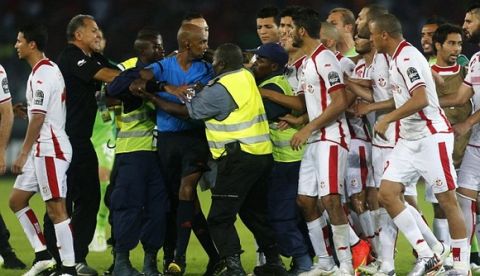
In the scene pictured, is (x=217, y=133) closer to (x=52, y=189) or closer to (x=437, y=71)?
(x=52, y=189)

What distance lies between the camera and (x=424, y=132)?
30.5ft

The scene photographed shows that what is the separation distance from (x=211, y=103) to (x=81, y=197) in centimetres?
166

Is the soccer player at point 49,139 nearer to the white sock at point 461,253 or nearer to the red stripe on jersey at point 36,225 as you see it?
the red stripe on jersey at point 36,225

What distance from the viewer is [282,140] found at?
10102 mm

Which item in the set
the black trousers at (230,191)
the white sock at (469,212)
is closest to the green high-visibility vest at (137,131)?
the black trousers at (230,191)

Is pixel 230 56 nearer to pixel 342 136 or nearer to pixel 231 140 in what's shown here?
pixel 231 140

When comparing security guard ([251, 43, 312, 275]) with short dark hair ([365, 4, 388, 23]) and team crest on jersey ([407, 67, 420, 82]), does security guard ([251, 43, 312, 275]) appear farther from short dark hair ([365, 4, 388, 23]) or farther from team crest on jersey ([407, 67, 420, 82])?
team crest on jersey ([407, 67, 420, 82])

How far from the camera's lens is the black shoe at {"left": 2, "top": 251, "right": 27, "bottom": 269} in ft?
35.6

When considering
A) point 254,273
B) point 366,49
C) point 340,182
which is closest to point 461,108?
A: point 366,49

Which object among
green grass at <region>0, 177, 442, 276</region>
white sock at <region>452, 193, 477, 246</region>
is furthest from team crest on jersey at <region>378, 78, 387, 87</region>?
green grass at <region>0, 177, 442, 276</region>

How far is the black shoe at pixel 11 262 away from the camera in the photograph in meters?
10.9

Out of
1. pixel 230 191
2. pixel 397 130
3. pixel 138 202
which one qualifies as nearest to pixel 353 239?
pixel 397 130

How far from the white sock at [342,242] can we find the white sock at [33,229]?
8.80 ft

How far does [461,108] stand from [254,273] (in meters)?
2.63
